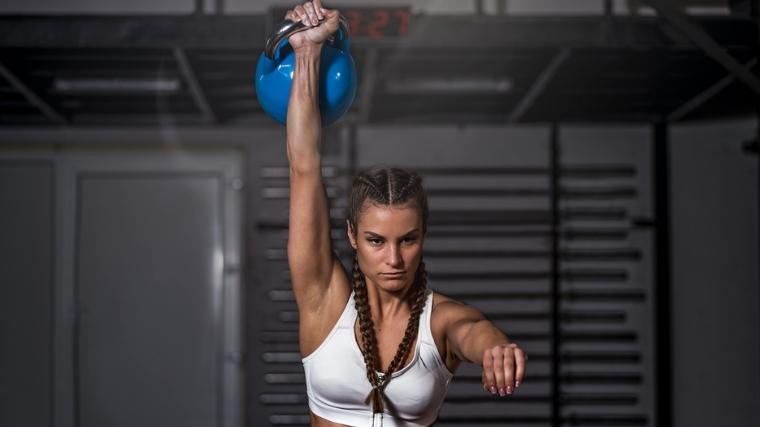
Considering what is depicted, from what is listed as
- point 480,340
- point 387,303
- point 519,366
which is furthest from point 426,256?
point 519,366

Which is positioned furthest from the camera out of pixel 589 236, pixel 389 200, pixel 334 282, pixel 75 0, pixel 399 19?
pixel 589 236

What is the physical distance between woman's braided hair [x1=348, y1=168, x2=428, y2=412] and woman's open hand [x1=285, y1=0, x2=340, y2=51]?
392 millimetres

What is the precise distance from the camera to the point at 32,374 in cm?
573

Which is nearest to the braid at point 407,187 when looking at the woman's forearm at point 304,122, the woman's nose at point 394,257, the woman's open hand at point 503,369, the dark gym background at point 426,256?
the woman's nose at point 394,257

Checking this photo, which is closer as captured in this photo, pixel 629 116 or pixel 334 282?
pixel 334 282

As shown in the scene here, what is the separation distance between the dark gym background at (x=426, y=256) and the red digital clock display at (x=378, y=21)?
2050 millimetres

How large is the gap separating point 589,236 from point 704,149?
1215 millimetres

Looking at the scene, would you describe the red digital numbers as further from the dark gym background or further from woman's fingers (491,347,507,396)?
woman's fingers (491,347,507,396)

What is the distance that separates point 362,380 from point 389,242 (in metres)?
0.41

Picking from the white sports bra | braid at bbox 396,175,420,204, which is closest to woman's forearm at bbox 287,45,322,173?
braid at bbox 396,175,420,204

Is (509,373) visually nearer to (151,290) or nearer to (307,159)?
(307,159)

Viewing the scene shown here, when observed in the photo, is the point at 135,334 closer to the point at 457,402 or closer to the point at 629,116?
the point at 457,402

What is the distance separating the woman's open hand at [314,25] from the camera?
6.23 feet

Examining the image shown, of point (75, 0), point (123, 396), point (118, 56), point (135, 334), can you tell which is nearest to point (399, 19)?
point (118, 56)
